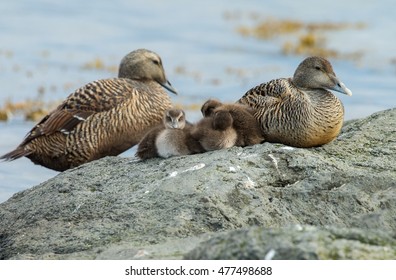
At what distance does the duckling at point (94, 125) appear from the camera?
38.5 feet

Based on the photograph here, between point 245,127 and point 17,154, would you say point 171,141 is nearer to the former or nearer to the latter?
point 245,127

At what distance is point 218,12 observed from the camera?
1040 inches

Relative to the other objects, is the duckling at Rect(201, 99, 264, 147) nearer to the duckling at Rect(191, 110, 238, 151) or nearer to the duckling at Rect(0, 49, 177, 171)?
the duckling at Rect(191, 110, 238, 151)

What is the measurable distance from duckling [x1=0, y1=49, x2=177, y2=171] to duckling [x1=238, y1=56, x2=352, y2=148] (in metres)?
2.57

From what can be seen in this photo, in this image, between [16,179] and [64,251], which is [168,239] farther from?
[16,179]

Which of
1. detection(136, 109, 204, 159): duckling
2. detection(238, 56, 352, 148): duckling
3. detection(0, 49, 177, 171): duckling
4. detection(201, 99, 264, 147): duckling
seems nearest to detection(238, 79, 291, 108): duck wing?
detection(238, 56, 352, 148): duckling

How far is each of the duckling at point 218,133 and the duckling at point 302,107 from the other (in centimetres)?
33

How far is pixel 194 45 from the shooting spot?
72.3ft

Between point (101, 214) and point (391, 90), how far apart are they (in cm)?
1133

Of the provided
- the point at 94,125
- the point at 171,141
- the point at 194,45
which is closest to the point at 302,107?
the point at 171,141

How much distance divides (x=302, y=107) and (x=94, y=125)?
3.50 meters

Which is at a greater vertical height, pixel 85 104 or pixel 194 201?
pixel 194 201

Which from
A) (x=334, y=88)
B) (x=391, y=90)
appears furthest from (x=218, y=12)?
(x=334, y=88)

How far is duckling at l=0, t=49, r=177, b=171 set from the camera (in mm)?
11750
